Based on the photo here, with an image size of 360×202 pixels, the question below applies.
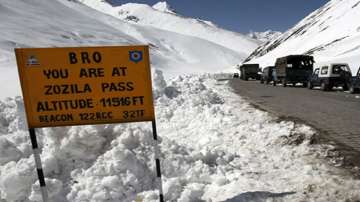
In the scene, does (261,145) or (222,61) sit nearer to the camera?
(261,145)

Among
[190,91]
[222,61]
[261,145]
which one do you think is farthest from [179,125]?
[222,61]

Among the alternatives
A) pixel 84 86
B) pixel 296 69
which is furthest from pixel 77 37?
pixel 84 86

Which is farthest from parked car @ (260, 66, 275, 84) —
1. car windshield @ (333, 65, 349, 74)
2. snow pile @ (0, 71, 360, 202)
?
snow pile @ (0, 71, 360, 202)

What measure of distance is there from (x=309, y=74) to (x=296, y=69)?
4.82 feet

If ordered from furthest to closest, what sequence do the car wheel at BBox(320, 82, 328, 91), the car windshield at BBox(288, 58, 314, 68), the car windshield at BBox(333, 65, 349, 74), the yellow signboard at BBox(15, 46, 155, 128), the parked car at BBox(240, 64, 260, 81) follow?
the parked car at BBox(240, 64, 260, 81), the car windshield at BBox(288, 58, 314, 68), the car wheel at BBox(320, 82, 328, 91), the car windshield at BBox(333, 65, 349, 74), the yellow signboard at BBox(15, 46, 155, 128)

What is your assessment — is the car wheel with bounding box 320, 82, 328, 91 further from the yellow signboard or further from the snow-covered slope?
the yellow signboard

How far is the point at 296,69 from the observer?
102 feet

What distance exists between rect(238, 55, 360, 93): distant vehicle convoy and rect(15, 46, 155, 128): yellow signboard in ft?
59.0

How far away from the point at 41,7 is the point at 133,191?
134981 millimetres

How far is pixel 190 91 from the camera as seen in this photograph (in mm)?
17609

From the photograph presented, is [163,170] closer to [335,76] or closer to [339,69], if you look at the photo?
[335,76]

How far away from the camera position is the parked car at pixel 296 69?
30.5m

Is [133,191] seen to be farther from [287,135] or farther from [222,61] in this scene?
[222,61]

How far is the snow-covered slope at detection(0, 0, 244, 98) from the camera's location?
6696cm
